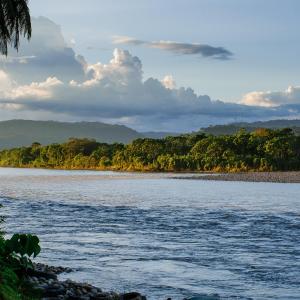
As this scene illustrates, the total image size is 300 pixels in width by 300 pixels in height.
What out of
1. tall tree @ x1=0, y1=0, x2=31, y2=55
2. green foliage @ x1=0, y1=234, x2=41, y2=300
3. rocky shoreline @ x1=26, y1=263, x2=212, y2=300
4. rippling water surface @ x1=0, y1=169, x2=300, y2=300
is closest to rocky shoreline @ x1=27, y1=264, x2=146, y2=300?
rocky shoreline @ x1=26, y1=263, x2=212, y2=300

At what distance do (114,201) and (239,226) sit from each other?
3255cm

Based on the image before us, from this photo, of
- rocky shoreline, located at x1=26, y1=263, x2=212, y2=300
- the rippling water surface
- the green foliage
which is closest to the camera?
the green foliage

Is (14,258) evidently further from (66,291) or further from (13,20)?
(13,20)

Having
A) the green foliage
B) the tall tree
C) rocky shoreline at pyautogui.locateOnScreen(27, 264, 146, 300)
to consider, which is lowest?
rocky shoreline at pyautogui.locateOnScreen(27, 264, 146, 300)

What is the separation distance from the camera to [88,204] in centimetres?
7275

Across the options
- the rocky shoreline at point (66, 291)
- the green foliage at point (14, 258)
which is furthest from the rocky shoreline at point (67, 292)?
the green foliage at point (14, 258)

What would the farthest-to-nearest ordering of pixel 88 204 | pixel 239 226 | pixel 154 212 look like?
pixel 88 204, pixel 154 212, pixel 239 226

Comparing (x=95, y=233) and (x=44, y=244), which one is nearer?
(x=44, y=244)

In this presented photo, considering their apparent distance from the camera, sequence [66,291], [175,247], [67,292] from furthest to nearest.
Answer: [175,247] → [66,291] → [67,292]

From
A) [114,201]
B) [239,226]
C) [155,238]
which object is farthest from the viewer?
[114,201]

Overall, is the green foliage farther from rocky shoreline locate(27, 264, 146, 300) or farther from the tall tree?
the tall tree

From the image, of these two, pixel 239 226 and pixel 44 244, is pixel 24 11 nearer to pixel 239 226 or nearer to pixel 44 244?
pixel 44 244

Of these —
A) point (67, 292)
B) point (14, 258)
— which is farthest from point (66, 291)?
point (14, 258)

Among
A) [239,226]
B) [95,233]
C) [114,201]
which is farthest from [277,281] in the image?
[114,201]
